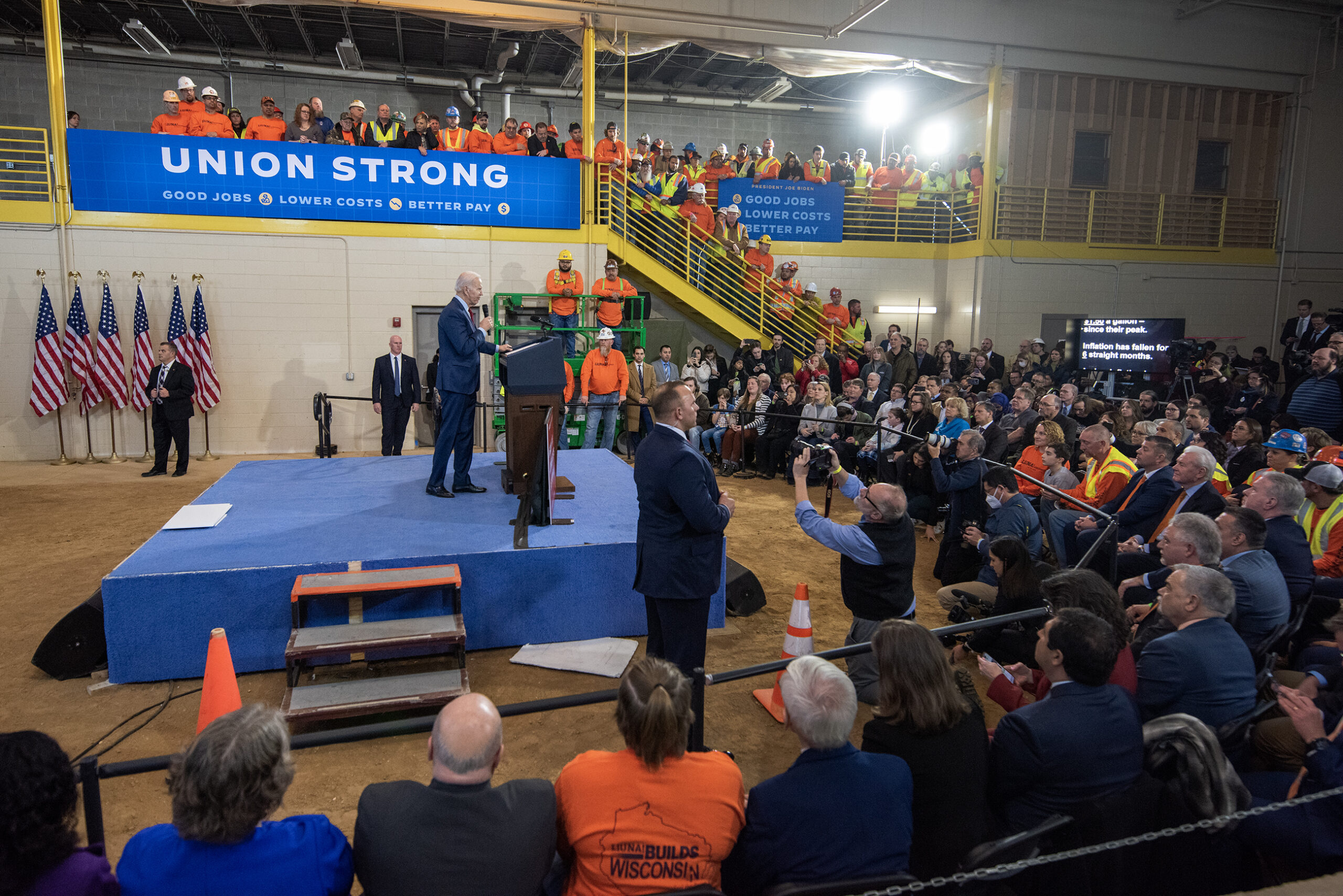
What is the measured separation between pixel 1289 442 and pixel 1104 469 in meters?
1.13

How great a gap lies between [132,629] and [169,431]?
22.2 feet

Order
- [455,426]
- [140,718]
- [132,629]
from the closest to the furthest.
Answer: [140,718] → [132,629] → [455,426]

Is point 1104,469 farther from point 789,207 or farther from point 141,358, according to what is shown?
point 141,358

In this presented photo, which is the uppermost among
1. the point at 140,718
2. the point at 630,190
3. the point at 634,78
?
the point at 634,78

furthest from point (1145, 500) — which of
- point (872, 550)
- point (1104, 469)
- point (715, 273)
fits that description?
point (715, 273)

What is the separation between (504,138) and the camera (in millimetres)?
12039

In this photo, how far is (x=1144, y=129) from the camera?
14867mm

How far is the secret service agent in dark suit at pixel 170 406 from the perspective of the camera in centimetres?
980

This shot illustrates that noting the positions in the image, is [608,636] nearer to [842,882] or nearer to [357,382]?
[842,882]

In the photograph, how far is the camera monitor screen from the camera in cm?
1030

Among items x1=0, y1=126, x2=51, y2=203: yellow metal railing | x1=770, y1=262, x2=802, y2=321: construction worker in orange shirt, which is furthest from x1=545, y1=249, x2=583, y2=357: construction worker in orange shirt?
x1=0, y1=126, x2=51, y2=203: yellow metal railing

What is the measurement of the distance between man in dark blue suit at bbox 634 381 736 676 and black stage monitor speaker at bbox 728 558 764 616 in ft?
6.38

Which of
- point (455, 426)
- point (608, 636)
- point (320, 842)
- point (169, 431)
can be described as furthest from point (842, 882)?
point (169, 431)

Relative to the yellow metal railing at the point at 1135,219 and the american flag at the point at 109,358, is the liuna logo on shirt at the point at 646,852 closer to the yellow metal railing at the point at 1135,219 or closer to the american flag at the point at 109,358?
the american flag at the point at 109,358
